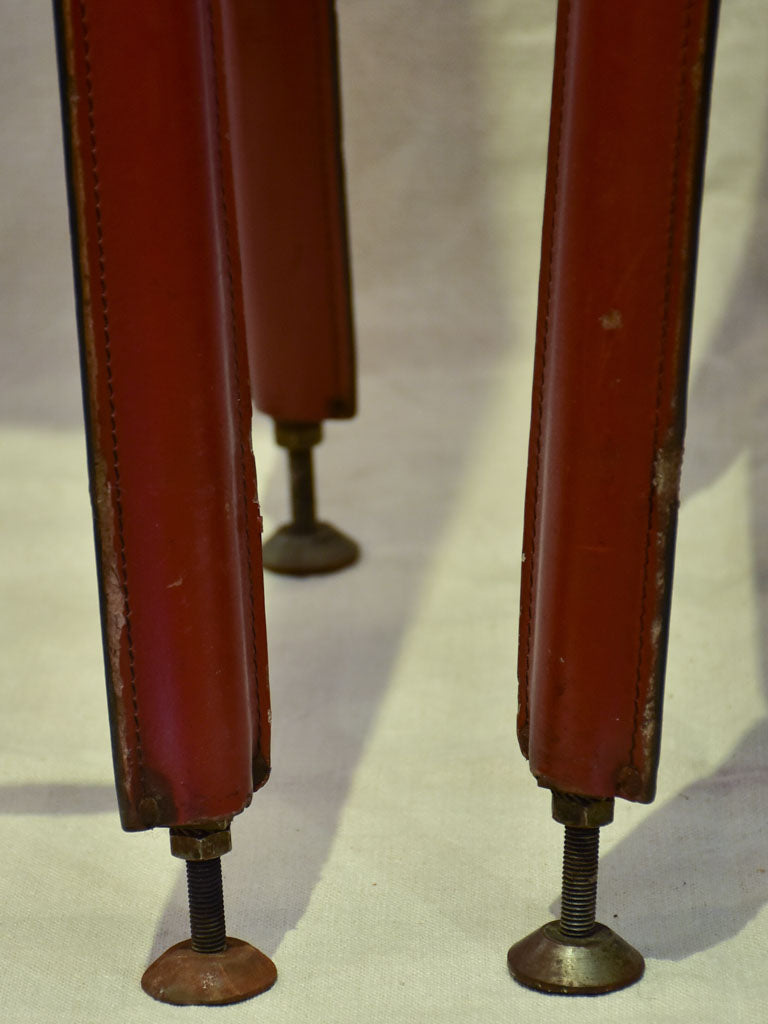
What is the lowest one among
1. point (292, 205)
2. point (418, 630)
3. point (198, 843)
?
point (418, 630)

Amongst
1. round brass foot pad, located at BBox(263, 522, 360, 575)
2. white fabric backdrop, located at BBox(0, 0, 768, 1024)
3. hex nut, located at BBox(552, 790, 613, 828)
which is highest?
hex nut, located at BBox(552, 790, 613, 828)

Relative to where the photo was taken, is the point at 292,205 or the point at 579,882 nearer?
the point at 579,882

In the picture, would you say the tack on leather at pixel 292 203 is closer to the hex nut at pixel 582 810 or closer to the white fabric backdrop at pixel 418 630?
the white fabric backdrop at pixel 418 630

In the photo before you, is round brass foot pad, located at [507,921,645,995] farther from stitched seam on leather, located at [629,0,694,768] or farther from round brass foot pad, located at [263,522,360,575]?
round brass foot pad, located at [263,522,360,575]

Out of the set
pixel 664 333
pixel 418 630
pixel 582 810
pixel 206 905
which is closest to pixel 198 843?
pixel 206 905

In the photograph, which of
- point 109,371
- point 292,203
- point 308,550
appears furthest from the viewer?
point 308,550

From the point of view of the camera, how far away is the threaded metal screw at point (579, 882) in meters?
0.58

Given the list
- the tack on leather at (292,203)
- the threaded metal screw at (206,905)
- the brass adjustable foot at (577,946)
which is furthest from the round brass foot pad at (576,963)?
the tack on leather at (292,203)

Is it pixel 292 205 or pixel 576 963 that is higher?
pixel 292 205

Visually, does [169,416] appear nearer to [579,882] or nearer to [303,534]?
[579,882]

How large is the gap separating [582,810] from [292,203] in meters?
0.47

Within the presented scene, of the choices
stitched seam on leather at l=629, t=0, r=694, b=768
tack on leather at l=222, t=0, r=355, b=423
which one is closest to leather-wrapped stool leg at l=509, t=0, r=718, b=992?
stitched seam on leather at l=629, t=0, r=694, b=768

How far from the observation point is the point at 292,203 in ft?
3.05

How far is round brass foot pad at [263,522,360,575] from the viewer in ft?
3.35
